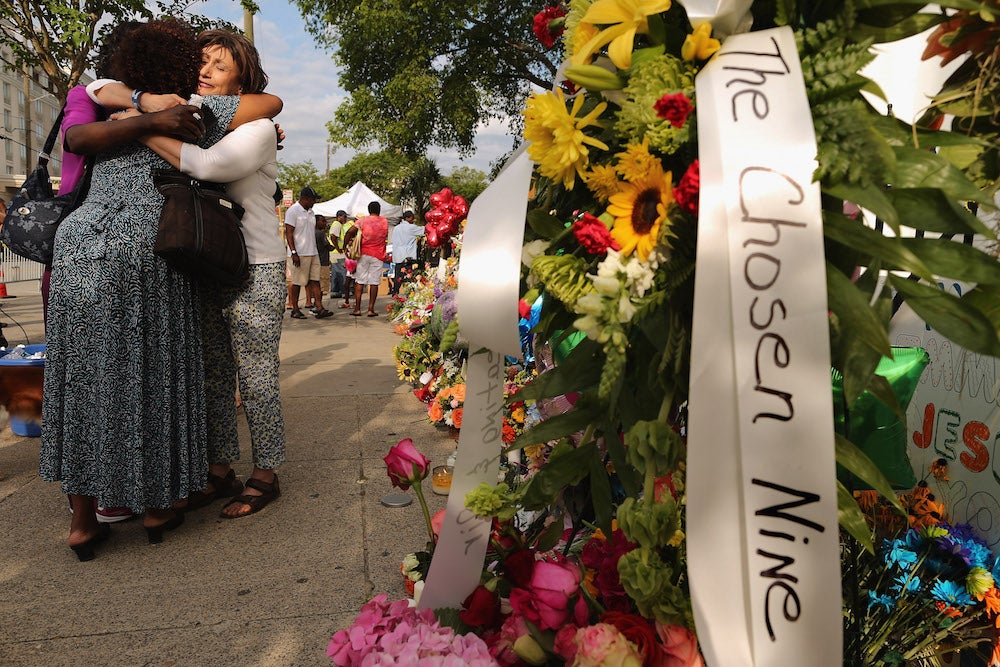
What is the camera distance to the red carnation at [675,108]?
907 mm

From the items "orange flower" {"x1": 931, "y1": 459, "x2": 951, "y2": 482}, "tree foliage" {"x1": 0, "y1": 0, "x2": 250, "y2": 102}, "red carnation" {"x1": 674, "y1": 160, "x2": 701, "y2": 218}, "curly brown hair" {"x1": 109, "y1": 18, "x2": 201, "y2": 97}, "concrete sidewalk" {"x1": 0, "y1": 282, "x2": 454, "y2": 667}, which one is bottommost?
"concrete sidewalk" {"x1": 0, "y1": 282, "x2": 454, "y2": 667}

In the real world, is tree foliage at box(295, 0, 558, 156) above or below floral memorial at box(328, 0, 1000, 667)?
above

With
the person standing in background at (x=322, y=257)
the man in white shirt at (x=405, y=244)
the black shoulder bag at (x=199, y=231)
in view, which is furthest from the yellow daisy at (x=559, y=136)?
the man in white shirt at (x=405, y=244)

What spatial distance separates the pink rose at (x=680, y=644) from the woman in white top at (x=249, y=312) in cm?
228

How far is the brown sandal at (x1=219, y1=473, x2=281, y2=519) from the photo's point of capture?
122 inches

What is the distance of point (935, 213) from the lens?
0.81 metres

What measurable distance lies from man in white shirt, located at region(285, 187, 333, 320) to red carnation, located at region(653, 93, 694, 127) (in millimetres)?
9848

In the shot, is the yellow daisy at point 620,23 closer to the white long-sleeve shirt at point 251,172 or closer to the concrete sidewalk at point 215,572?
the concrete sidewalk at point 215,572

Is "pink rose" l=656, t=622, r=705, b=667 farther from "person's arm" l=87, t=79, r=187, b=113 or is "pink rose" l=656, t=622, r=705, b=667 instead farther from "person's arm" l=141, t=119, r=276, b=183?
"person's arm" l=87, t=79, r=187, b=113

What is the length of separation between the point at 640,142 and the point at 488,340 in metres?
0.36

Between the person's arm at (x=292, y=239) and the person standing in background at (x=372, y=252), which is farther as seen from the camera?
the person standing in background at (x=372, y=252)

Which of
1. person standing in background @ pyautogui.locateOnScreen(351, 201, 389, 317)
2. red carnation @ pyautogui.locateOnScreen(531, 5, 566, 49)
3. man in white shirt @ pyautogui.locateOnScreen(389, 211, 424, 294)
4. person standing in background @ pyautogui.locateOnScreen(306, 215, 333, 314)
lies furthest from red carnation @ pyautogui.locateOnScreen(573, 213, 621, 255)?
man in white shirt @ pyautogui.locateOnScreen(389, 211, 424, 294)

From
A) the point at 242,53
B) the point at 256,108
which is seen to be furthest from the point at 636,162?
the point at 242,53

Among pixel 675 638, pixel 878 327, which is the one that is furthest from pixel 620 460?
pixel 878 327
